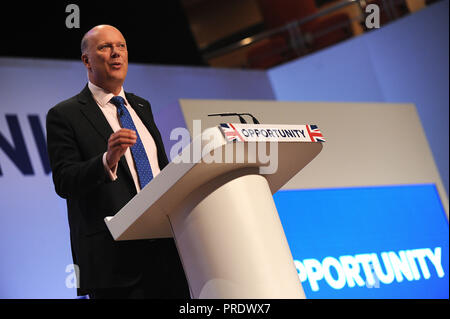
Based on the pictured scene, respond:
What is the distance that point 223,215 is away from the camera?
131cm

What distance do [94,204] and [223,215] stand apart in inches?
14.9

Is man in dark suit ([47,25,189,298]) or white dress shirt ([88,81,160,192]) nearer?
man in dark suit ([47,25,189,298])

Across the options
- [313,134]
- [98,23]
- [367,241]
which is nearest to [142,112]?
[313,134]

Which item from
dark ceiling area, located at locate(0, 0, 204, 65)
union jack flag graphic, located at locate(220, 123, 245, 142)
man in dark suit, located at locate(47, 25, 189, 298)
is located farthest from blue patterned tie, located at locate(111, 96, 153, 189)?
dark ceiling area, located at locate(0, 0, 204, 65)

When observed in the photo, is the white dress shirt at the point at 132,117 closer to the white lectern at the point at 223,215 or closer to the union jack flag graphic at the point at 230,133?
the white lectern at the point at 223,215

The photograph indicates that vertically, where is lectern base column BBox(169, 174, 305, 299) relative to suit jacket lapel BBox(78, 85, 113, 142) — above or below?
below

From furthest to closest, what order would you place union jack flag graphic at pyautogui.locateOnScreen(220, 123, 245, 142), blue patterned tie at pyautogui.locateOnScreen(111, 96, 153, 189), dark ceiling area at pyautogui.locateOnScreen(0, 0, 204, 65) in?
dark ceiling area at pyautogui.locateOnScreen(0, 0, 204, 65) < blue patterned tie at pyautogui.locateOnScreen(111, 96, 153, 189) < union jack flag graphic at pyautogui.locateOnScreen(220, 123, 245, 142)

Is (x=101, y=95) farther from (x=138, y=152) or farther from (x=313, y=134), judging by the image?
(x=313, y=134)

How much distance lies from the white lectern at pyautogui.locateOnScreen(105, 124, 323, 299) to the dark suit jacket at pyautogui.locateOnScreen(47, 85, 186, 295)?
120mm

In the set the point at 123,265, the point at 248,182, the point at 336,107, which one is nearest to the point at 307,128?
the point at 248,182

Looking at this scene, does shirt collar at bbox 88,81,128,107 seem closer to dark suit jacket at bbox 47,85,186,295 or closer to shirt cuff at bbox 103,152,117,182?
dark suit jacket at bbox 47,85,186,295

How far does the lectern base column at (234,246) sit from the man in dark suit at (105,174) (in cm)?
19

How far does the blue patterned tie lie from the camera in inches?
62.7
